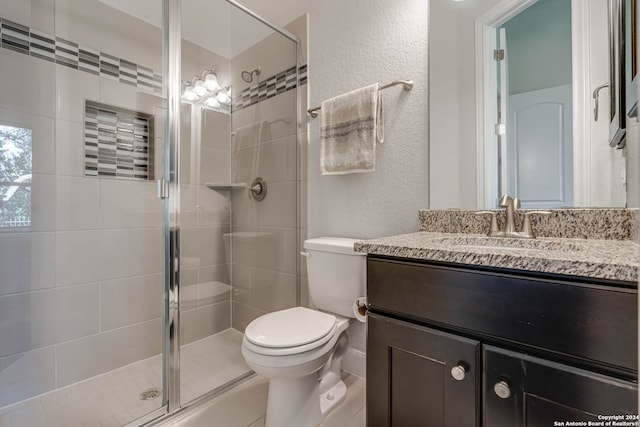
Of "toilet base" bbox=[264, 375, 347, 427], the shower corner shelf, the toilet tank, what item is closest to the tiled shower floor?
"toilet base" bbox=[264, 375, 347, 427]

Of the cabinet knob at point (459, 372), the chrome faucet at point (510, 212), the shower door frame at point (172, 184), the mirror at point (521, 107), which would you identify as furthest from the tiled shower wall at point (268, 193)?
the cabinet knob at point (459, 372)

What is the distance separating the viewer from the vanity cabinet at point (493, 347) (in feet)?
1.81

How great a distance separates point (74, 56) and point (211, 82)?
0.67 metres

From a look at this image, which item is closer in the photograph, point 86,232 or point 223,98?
point 86,232

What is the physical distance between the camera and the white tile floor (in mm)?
1309

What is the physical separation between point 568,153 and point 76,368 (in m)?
2.45

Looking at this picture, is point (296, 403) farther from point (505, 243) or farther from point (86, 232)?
point (86, 232)

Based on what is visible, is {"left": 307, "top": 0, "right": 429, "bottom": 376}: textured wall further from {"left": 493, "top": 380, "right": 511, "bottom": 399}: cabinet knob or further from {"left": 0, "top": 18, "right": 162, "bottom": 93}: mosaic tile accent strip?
{"left": 0, "top": 18, "right": 162, "bottom": 93}: mosaic tile accent strip

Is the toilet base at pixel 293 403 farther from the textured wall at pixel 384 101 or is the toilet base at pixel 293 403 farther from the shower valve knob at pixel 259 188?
the shower valve knob at pixel 259 188

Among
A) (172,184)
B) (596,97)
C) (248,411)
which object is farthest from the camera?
(172,184)

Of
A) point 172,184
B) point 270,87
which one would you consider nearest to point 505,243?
point 172,184

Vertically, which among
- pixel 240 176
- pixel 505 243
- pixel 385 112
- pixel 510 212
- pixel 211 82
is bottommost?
pixel 505 243

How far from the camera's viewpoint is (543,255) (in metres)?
0.65

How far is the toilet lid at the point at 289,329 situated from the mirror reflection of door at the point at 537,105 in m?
0.93
